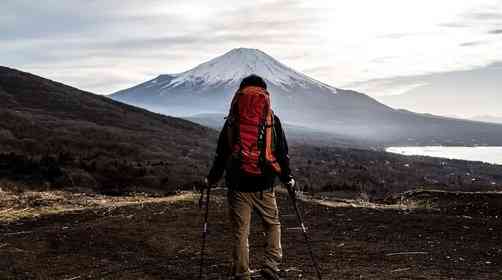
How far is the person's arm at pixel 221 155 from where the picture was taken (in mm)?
9164

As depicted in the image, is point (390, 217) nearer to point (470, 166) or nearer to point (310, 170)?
point (310, 170)

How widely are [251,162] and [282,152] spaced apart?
0.61 meters

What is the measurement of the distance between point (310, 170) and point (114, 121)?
121 feet

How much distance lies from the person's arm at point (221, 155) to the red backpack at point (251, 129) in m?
0.11

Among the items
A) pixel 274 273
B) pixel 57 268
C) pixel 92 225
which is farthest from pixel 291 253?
pixel 92 225

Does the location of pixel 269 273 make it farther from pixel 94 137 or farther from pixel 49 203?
pixel 94 137

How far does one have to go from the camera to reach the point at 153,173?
49469 mm

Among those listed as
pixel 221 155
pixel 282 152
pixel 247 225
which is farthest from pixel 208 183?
A: pixel 282 152

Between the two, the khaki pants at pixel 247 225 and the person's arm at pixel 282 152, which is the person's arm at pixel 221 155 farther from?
the person's arm at pixel 282 152

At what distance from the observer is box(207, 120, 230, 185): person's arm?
9.16 metres

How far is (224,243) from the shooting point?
13.1 metres

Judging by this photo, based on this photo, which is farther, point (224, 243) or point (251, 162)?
point (224, 243)

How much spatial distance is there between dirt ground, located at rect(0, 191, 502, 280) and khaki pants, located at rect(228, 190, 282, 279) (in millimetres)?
1029

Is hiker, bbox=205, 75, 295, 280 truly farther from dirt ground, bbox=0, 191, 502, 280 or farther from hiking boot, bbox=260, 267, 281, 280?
dirt ground, bbox=0, 191, 502, 280
